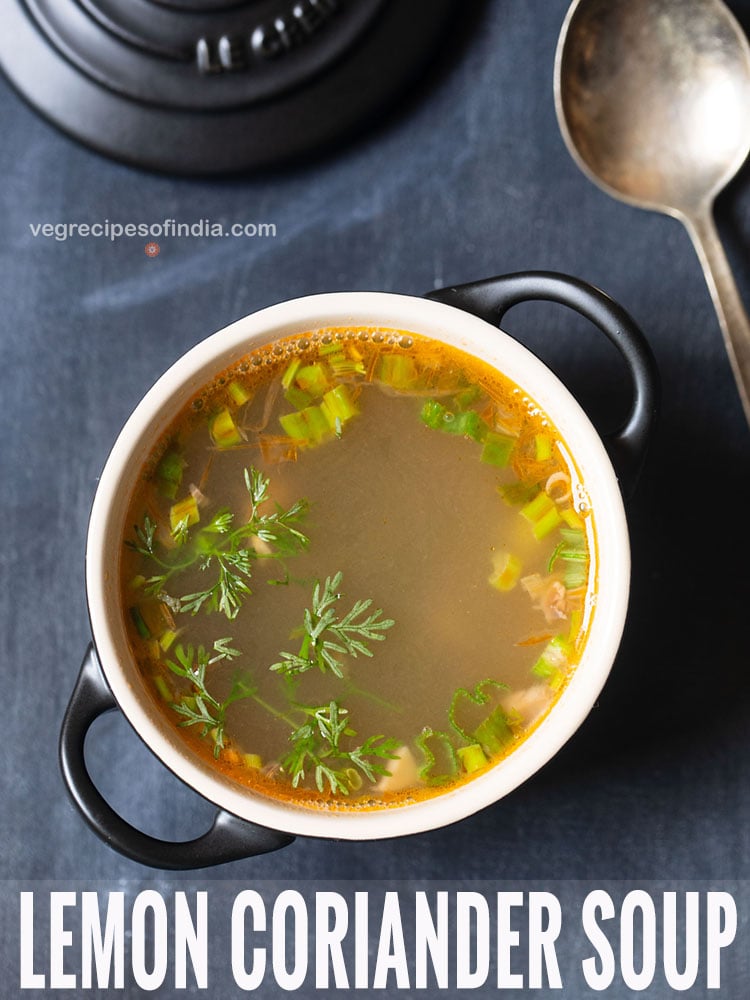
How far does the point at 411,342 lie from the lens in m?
1.00

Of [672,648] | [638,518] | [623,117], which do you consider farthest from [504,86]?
[672,648]

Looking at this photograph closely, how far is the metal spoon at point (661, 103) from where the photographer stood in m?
1.12

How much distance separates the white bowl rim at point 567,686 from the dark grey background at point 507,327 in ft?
0.62

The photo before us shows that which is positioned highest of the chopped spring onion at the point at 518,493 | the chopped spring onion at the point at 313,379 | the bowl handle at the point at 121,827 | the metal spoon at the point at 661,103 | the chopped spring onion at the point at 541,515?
the metal spoon at the point at 661,103

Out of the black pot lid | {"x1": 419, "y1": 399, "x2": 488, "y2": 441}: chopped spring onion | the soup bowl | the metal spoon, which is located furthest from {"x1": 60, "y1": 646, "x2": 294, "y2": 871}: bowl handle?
the metal spoon

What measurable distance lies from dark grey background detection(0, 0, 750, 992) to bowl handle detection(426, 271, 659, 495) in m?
0.17

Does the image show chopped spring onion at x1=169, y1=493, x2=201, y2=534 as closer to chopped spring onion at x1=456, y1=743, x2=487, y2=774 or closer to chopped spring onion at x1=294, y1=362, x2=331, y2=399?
chopped spring onion at x1=294, y1=362, x2=331, y2=399

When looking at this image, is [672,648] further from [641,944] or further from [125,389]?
[125,389]

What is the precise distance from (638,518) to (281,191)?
491 millimetres

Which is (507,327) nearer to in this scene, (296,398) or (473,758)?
(296,398)

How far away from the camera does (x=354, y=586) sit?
Result: 1.00 m

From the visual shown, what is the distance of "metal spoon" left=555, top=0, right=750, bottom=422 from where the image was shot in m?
1.12

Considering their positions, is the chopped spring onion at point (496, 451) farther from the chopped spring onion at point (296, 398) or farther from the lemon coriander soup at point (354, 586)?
the chopped spring onion at point (296, 398)

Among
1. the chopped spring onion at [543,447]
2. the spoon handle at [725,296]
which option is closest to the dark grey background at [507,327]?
the spoon handle at [725,296]
